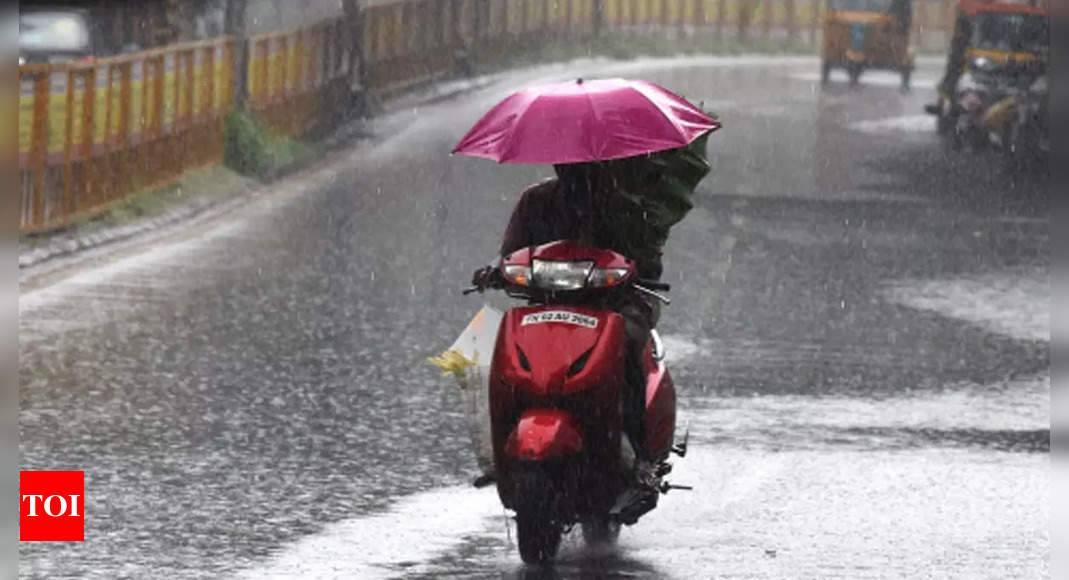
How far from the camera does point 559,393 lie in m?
7.59

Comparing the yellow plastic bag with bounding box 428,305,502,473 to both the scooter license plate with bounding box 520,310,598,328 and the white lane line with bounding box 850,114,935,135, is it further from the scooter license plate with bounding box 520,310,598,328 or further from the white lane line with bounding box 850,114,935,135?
the white lane line with bounding box 850,114,935,135

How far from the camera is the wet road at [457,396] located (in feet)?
27.2

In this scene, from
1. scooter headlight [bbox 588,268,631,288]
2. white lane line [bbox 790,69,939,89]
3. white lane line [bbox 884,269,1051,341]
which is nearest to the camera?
scooter headlight [bbox 588,268,631,288]

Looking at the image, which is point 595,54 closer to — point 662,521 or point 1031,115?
point 1031,115

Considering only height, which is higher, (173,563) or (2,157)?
(2,157)

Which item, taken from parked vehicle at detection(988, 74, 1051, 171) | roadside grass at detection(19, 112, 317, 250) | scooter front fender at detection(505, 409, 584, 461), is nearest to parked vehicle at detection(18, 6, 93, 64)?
roadside grass at detection(19, 112, 317, 250)

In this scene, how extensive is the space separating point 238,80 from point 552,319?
17630mm

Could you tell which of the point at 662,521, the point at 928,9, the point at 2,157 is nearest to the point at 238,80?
the point at 2,157

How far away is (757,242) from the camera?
19141mm

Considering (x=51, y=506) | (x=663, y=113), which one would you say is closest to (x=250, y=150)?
(x=51, y=506)

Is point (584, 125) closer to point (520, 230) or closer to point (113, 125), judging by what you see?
point (520, 230)

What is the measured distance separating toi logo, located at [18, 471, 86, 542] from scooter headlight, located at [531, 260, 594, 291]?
6.38ft

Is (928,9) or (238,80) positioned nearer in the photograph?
(238,80)

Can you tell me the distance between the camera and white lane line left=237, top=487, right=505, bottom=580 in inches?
309
